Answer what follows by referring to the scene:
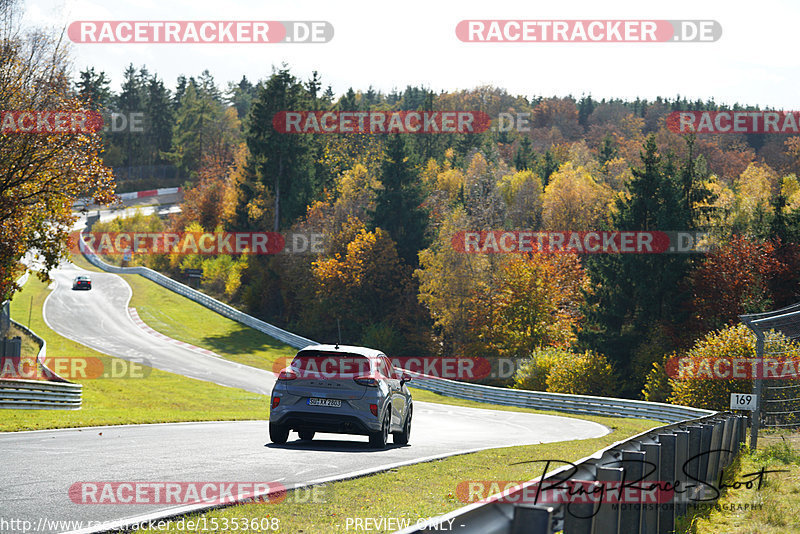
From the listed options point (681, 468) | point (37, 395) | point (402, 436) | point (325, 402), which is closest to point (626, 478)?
point (681, 468)

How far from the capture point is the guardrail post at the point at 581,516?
5.03m

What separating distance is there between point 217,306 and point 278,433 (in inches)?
2118

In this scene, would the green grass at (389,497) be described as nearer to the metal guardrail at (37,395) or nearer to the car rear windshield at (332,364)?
the car rear windshield at (332,364)

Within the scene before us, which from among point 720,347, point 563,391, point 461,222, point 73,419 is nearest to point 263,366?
point 563,391

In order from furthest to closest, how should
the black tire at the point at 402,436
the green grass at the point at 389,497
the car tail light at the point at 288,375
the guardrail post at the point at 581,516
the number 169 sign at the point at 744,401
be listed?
the number 169 sign at the point at 744,401
the black tire at the point at 402,436
the car tail light at the point at 288,375
the green grass at the point at 389,497
the guardrail post at the point at 581,516

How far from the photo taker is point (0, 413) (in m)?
20.5

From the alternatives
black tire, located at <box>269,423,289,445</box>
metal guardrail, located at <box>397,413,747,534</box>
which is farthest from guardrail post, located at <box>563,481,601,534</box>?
black tire, located at <box>269,423,289,445</box>

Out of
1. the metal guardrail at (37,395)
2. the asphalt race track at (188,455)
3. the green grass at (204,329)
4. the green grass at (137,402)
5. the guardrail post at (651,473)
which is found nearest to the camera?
the guardrail post at (651,473)

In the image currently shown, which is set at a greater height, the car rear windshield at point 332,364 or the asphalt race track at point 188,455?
the car rear windshield at point 332,364

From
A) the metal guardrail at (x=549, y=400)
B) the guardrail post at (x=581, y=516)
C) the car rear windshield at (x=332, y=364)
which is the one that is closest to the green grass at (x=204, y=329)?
the metal guardrail at (x=549, y=400)

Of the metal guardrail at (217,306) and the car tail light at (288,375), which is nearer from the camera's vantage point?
the car tail light at (288,375)

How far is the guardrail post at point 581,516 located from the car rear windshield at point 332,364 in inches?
379

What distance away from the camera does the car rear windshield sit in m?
14.7

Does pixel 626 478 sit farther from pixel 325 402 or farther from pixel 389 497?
pixel 325 402
